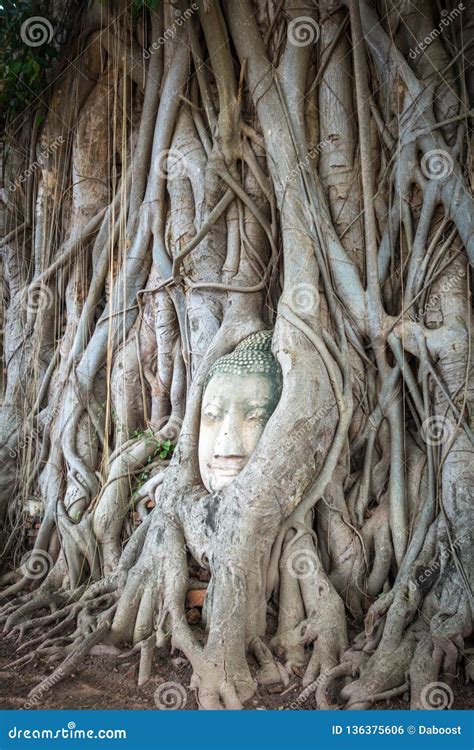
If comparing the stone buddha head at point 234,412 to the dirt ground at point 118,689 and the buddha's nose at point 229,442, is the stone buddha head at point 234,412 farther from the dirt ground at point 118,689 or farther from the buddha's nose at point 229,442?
the dirt ground at point 118,689

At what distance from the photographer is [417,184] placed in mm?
2969

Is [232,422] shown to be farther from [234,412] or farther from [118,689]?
[118,689]

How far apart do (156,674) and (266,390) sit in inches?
47.4

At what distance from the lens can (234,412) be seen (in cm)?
276

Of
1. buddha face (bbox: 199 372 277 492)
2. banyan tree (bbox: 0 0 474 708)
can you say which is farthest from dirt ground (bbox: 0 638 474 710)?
buddha face (bbox: 199 372 277 492)

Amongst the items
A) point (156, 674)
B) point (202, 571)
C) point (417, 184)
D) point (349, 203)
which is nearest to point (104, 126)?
point (349, 203)

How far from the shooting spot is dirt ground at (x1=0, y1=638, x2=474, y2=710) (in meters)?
2.20

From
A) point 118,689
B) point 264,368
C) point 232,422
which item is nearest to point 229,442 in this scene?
point 232,422

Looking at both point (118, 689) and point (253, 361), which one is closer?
point (118, 689)

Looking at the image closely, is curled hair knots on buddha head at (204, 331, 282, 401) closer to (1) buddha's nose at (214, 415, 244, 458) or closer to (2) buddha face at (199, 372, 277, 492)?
(2) buddha face at (199, 372, 277, 492)

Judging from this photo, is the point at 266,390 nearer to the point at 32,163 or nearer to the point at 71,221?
the point at 71,221

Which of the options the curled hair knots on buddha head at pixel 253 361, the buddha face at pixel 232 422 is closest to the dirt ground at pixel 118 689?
the buddha face at pixel 232 422

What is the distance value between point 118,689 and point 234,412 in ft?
3.78

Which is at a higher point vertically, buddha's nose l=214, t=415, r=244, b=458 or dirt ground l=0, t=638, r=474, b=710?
buddha's nose l=214, t=415, r=244, b=458
